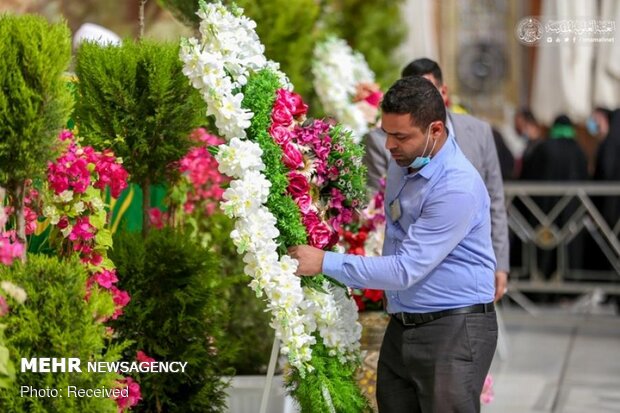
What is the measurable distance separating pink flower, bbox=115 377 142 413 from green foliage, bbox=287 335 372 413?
581mm

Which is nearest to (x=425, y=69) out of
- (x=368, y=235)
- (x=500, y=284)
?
(x=368, y=235)

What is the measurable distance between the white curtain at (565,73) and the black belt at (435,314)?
7233mm

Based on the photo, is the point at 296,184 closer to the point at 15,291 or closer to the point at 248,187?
the point at 248,187

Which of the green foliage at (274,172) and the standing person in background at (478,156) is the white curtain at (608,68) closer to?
the standing person in background at (478,156)

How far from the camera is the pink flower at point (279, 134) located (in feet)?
12.9

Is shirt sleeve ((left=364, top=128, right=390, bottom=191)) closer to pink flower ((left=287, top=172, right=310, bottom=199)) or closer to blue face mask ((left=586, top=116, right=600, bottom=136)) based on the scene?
pink flower ((left=287, top=172, right=310, bottom=199))

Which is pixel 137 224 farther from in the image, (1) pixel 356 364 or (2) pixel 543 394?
(2) pixel 543 394

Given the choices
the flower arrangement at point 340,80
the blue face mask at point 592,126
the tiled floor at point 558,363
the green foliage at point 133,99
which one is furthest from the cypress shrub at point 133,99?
the blue face mask at point 592,126

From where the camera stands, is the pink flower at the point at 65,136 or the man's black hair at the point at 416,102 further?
the pink flower at the point at 65,136

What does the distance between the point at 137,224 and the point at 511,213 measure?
5.43 meters

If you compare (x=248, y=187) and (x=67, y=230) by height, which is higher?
(x=248, y=187)

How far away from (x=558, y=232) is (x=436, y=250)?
22.8ft

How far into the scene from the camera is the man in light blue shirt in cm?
364

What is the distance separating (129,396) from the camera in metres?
4.12
